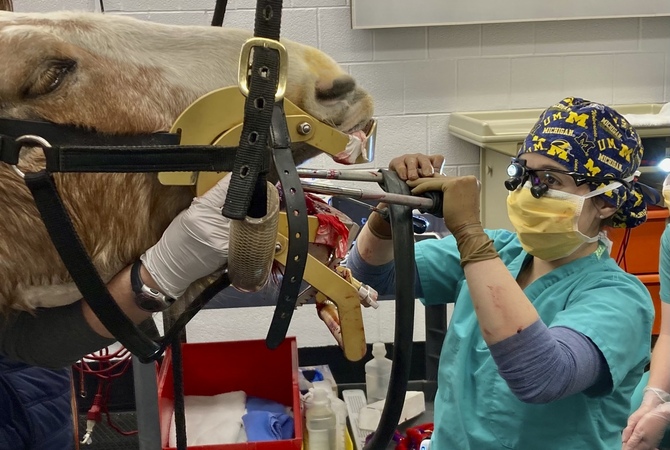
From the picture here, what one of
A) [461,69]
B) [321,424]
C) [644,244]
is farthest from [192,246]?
→ [461,69]

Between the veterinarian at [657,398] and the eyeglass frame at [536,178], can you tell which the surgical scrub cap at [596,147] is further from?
the veterinarian at [657,398]

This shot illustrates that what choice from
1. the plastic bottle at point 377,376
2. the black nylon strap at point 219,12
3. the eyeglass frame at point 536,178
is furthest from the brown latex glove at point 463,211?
the plastic bottle at point 377,376

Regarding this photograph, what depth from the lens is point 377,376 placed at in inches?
92.8

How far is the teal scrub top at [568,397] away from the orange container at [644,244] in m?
1.24

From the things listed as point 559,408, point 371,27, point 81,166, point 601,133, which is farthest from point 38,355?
point 371,27

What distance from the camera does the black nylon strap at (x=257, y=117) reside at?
553 mm

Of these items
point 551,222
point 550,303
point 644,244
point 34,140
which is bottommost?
point 644,244

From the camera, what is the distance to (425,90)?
297 centimetres

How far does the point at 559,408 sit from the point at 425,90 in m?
1.87

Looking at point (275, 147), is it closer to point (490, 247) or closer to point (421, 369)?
point (490, 247)

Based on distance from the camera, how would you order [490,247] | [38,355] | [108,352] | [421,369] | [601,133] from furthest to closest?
[421,369]
[108,352]
[601,133]
[490,247]
[38,355]

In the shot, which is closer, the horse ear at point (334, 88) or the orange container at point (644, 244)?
the horse ear at point (334, 88)

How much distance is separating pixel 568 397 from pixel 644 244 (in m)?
1.48

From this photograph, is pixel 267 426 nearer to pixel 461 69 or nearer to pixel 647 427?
pixel 647 427
